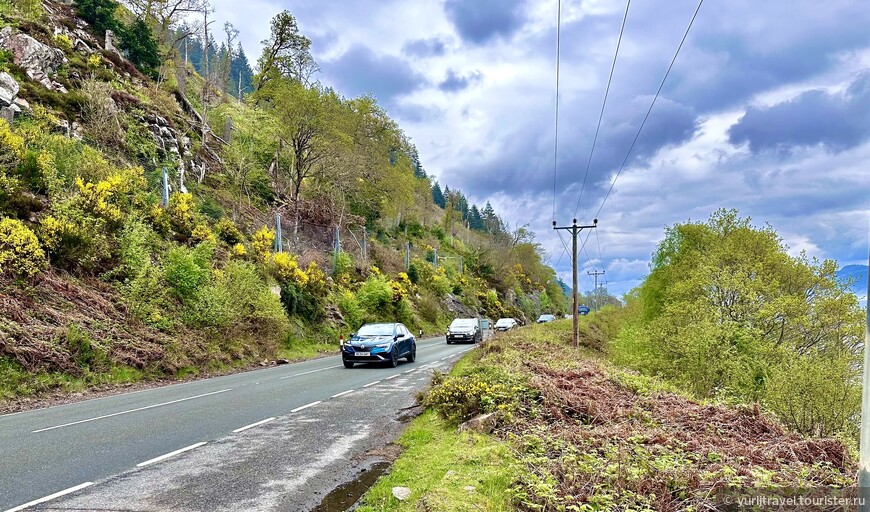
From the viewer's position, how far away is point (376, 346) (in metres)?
17.8

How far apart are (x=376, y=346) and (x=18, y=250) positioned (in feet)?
38.1

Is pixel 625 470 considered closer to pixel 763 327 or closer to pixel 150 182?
pixel 763 327

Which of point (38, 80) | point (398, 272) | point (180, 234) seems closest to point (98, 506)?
point (180, 234)

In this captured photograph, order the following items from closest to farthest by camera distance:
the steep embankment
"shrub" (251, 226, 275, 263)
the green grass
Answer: the steep embankment < the green grass < "shrub" (251, 226, 275, 263)

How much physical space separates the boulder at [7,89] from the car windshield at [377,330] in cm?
1815

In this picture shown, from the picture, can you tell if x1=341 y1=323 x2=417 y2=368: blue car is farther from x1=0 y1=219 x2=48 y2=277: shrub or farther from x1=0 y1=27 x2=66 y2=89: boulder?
x1=0 y1=27 x2=66 y2=89: boulder

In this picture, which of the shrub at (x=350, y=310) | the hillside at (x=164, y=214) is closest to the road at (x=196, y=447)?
the hillside at (x=164, y=214)

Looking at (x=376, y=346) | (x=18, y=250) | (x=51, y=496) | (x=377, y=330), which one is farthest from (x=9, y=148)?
(x=51, y=496)

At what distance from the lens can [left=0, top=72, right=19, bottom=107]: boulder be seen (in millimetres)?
19891

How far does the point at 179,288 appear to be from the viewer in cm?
1800

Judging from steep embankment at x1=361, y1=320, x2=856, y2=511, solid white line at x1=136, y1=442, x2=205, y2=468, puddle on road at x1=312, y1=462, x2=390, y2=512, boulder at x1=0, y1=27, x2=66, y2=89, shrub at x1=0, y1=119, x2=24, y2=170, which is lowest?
puddle on road at x1=312, y1=462, x2=390, y2=512

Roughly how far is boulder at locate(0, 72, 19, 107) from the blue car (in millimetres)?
18133

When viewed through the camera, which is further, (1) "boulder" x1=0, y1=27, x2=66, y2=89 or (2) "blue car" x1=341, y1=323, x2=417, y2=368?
(1) "boulder" x1=0, y1=27, x2=66, y2=89

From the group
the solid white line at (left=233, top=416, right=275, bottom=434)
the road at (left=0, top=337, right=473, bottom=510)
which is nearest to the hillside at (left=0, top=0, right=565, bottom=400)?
the road at (left=0, top=337, right=473, bottom=510)
